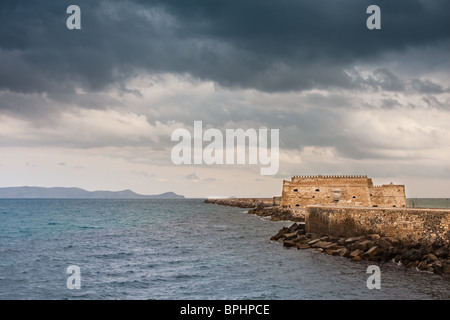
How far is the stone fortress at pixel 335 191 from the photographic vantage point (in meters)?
57.5

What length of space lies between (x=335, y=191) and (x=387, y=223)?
32501mm

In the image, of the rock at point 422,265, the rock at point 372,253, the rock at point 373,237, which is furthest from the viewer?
the rock at point 373,237

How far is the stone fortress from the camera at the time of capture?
189 feet

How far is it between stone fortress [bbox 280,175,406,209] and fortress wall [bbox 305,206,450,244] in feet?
91.1

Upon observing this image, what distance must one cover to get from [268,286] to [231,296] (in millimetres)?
2086

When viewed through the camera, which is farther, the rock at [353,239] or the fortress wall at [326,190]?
the fortress wall at [326,190]

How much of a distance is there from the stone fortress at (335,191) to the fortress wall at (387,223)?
27.8 metres

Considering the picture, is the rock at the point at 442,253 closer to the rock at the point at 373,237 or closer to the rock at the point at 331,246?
the rock at the point at 373,237

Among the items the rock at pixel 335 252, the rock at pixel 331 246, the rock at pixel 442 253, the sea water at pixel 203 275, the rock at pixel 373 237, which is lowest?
the sea water at pixel 203 275

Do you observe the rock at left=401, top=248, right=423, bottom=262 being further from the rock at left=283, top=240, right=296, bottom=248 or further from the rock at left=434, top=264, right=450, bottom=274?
the rock at left=283, top=240, right=296, bottom=248

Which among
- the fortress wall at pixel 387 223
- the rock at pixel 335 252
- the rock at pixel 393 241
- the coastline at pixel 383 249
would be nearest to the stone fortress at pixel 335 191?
the fortress wall at pixel 387 223

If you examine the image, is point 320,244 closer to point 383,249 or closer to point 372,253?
point 372,253

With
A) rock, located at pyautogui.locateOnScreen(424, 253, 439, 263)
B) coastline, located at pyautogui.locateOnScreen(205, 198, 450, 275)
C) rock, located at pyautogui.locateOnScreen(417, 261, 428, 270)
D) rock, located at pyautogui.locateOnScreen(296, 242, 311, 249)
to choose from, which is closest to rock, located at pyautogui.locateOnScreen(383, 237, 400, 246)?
coastline, located at pyautogui.locateOnScreen(205, 198, 450, 275)
